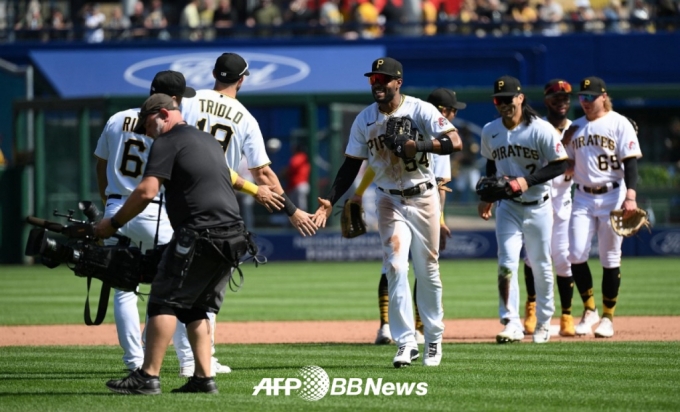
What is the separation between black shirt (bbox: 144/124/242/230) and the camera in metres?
6.46

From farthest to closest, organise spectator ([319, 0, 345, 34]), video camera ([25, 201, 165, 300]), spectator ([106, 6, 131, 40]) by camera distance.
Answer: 1. spectator ([106, 6, 131, 40])
2. spectator ([319, 0, 345, 34])
3. video camera ([25, 201, 165, 300])

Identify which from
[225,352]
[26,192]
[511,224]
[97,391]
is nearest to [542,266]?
[511,224]

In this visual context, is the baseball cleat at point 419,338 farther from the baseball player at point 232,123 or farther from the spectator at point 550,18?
the spectator at point 550,18

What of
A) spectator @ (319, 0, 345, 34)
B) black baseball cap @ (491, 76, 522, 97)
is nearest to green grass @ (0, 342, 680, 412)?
black baseball cap @ (491, 76, 522, 97)

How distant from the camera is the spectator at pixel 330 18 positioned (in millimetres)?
25312

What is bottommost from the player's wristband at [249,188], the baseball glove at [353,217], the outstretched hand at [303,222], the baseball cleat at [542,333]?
the baseball cleat at [542,333]

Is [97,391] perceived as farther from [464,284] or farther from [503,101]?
[464,284]

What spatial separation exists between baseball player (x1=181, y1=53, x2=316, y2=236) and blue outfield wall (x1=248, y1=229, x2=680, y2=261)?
14493 mm

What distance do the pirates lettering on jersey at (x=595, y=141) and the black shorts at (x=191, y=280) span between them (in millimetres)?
5098

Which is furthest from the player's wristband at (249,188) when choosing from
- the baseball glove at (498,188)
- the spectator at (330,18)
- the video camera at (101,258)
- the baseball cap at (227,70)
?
the spectator at (330,18)

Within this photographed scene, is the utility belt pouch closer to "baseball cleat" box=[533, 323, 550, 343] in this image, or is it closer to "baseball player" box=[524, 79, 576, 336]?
"baseball cleat" box=[533, 323, 550, 343]

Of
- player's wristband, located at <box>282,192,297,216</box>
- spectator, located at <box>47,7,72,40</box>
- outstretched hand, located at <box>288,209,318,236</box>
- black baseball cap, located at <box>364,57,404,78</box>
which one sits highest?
spectator, located at <box>47,7,72,40</box>

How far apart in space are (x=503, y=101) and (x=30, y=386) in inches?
188

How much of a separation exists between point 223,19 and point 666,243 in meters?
11.1
